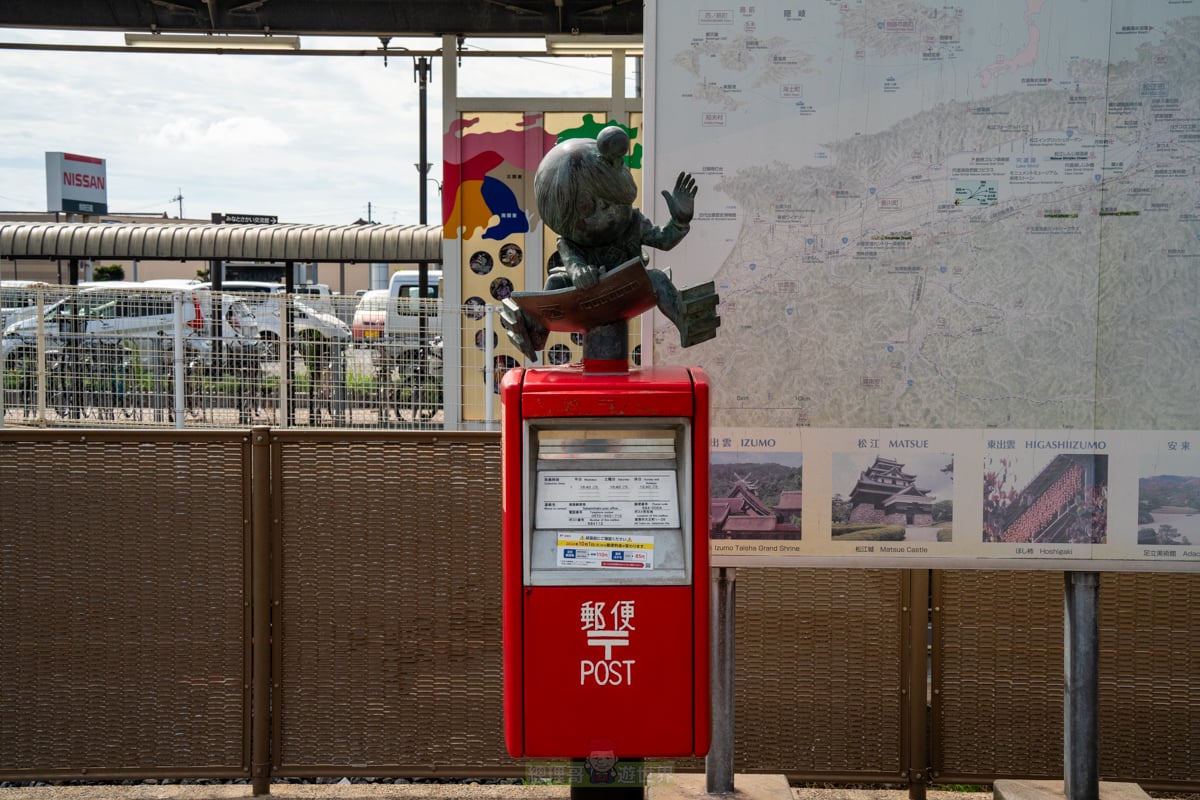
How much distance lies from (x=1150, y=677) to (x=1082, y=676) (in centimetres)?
74


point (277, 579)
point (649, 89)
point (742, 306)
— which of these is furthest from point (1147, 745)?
point (277, 579)

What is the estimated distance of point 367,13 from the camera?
981 centimetres

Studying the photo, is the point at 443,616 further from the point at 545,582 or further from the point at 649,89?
the point at 649,89

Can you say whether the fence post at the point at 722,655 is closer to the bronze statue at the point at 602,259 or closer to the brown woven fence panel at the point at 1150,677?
the bronze statue at the point at 602,259

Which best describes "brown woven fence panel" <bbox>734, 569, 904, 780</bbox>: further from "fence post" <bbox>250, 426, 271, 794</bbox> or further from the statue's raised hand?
"fence post" <bbox>250, 426, 271, 794</bbox>

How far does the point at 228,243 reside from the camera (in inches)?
639

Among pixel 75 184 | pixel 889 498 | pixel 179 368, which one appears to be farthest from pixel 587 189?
pixel 75 184

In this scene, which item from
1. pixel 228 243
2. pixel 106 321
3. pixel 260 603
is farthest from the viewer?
pixel 228 243

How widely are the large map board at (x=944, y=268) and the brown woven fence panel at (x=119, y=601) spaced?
6.55 ft

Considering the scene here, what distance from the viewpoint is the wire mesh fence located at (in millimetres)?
8719

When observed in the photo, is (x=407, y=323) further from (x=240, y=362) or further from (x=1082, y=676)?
(x=1082, y=676)

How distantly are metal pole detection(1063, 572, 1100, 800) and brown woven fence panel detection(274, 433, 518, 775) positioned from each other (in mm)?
2046


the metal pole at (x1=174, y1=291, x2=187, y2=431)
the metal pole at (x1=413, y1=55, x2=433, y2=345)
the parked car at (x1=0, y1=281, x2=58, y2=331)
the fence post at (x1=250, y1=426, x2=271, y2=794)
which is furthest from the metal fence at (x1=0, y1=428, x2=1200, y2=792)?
the metal pole at (x1=413, y1=55, x2=433, y2=345)

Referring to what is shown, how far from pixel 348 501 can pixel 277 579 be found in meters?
0.41
